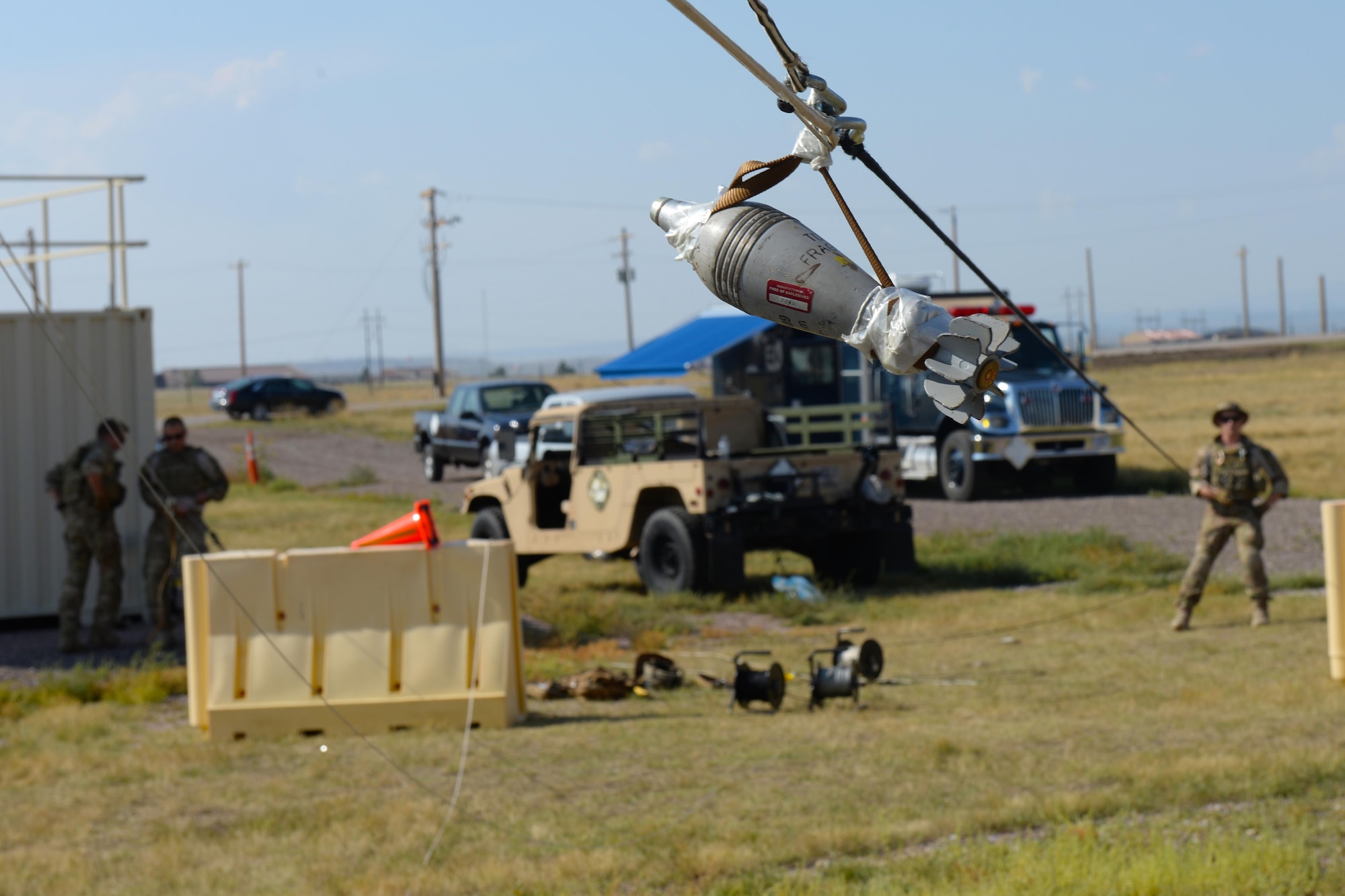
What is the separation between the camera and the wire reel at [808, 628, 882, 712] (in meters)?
8.98

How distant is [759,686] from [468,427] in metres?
21.3

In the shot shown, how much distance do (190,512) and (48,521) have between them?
8.44 ft

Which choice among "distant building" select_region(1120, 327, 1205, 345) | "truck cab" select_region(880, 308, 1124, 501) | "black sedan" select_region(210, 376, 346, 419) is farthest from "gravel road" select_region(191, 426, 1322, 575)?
"distant building" select_region(1120, 327, 1205, 345)

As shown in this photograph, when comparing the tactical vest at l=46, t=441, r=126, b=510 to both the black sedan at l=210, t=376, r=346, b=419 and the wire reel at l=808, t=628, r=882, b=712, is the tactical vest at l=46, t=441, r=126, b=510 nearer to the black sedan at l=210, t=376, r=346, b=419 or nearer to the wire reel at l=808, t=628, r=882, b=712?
the wire reel at l=808, t=628, r=882, b=712

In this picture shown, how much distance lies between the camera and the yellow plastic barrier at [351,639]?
339 inches

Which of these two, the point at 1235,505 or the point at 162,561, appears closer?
the point at 1235,505

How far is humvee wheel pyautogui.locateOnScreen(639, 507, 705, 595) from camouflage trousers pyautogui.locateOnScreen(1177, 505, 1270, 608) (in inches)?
165

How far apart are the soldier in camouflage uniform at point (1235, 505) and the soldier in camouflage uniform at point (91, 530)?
808cm

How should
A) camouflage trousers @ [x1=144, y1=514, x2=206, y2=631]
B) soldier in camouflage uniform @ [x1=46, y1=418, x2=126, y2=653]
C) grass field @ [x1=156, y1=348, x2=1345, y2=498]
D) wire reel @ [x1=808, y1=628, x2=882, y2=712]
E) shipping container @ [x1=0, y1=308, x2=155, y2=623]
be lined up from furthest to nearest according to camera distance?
1. grass field @ [x1=156, y1=348, x2=1345, y2=498]
2. shipping container @ [x1=0, y1=308, x2=155, y2=623]
3. camouflage trousers @ [x1=144, y1=514, x2=206, y2=631]
4. soldier in camouflage uniform @ [x1=46, y1=418, x2=126, y2=653]
5. wire reel @ [x1=808, y1=628, x2=882, y2=712]

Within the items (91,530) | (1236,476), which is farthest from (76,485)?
(1236,476)

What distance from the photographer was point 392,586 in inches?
348

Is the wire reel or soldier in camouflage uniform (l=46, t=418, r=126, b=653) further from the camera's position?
soldier in camouflage uniform (l=46, t=418, r=126, b=653)

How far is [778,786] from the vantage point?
7.02 metres

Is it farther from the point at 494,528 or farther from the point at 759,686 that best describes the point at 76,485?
the point at 759,686
